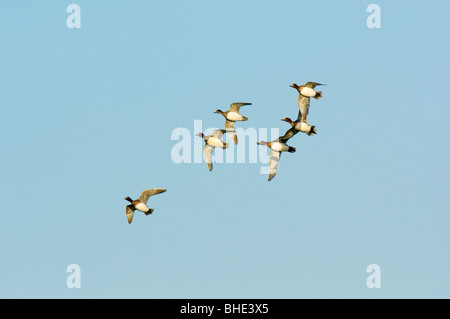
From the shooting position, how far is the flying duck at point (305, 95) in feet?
138

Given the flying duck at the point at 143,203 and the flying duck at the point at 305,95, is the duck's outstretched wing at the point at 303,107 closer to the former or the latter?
the flying duck at the point at 305,95

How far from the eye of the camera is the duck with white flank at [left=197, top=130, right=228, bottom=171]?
44781 mm

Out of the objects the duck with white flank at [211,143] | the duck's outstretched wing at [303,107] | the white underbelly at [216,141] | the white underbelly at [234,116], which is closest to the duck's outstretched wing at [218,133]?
the duck with white flank at [211,143]

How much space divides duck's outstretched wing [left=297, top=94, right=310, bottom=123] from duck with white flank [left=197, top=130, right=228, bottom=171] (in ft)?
14.3

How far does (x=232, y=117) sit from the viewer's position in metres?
44.7

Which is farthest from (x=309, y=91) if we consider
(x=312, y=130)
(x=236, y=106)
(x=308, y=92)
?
(x=236, y=106)

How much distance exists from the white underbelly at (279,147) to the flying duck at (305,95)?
2010 millimetres

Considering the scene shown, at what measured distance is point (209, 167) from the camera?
1773 inches

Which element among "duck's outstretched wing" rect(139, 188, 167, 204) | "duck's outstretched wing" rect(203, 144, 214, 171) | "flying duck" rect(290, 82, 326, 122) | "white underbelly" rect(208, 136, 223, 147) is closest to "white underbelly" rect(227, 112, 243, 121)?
"white underbelly" rect(208, 136, 223, 147)

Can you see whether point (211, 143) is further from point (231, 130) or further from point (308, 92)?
point (308, 92)
